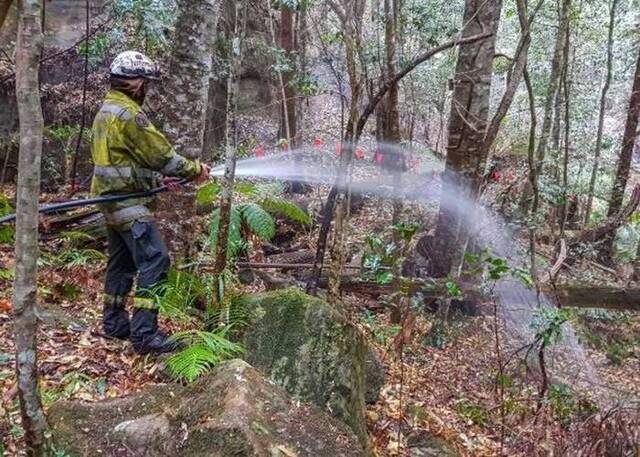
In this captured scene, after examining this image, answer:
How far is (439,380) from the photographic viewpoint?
22.1 ft

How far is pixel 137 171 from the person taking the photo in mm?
4309

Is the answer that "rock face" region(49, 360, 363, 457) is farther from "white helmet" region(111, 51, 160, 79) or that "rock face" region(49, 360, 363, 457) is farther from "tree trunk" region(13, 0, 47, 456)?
"white helmet" region(111, 51, 160, 79)

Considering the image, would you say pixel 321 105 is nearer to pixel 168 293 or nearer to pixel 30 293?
pixel 168 293

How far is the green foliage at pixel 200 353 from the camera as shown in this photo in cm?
377

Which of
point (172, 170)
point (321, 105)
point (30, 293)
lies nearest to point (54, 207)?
point (172, 170)

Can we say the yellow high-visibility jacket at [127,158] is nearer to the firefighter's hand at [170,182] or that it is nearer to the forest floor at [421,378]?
the firefighter's hand at [170,182]

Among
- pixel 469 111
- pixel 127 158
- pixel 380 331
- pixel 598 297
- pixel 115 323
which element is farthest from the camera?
pixel 469 111

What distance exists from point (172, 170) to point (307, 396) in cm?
182

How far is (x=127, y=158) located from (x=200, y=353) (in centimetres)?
147

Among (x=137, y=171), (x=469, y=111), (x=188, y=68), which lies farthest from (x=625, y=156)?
(x=137, y=171)

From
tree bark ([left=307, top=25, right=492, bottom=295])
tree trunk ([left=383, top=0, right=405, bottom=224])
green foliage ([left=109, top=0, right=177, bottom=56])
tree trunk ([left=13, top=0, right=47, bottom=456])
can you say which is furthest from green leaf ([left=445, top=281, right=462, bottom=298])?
green foliage ([left=109, top=0, right=177, bottom=56])

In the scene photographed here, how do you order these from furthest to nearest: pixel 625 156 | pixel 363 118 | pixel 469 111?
pixel 625 156 < pixel 469 111 < pixel 363 118

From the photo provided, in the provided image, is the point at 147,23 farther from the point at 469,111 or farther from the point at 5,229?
the point at 469,111

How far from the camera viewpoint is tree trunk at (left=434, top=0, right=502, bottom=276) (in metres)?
7.74
